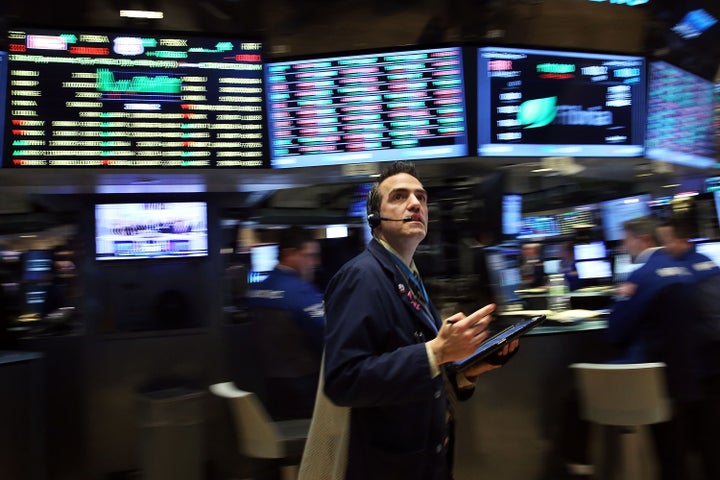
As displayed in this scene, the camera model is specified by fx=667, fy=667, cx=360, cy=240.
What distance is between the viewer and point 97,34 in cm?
348

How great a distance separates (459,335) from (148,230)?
3.53m

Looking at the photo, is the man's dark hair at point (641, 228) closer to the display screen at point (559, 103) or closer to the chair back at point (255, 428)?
the display screen at point (559, 103)

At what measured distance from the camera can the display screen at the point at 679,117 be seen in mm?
4105

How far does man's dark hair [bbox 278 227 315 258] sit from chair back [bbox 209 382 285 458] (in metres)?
0.88

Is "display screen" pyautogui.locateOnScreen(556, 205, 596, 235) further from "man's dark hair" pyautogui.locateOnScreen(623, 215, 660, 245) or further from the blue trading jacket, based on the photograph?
the blue trading jacket

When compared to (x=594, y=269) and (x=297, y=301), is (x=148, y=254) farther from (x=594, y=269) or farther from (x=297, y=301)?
(x=594, y=269)

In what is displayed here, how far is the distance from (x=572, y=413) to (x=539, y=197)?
1.94 m

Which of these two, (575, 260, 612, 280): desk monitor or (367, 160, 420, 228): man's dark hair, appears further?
(575, 260, 612, 280): desk monitor

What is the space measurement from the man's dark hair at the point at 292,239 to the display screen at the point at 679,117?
7.15ft

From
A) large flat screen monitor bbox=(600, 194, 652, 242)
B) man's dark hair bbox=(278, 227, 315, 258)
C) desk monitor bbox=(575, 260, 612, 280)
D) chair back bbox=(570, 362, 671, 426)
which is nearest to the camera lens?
chair back bbox=(570, 362, 671, 426)

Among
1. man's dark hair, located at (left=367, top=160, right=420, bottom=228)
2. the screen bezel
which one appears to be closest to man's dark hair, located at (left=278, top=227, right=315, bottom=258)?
the screen bezel

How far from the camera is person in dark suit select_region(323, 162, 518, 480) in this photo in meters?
1.51

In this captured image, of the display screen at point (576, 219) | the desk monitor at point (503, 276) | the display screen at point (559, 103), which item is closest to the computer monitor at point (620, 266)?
the display screen at point (576, 219)

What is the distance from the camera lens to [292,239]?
371 cm
